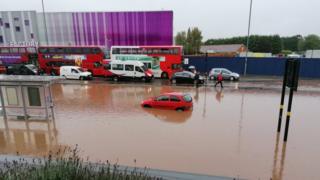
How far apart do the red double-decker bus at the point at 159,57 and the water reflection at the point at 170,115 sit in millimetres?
12166

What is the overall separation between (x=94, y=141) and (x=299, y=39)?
Answer: 10296 cm

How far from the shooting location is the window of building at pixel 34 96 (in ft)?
34.3

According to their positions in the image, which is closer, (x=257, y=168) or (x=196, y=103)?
(x=257, y=168)

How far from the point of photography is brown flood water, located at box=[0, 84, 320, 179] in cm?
675

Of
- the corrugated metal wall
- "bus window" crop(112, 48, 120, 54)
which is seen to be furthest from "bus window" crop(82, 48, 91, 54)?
the corrugated metal wall

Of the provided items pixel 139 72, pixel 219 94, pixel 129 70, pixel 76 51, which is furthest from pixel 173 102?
pixel 76 51

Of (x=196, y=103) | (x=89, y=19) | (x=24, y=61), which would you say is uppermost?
(x=89, y=19)

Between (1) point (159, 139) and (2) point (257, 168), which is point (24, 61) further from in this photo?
(2) point (257, 168)

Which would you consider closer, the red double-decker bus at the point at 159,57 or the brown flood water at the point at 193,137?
the brown flood water at the point at 193,137

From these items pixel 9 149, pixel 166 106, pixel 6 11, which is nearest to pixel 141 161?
pixel 9 149

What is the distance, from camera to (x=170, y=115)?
467 inches

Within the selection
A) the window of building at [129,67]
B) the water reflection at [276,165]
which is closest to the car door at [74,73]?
the window of building at [129,67]

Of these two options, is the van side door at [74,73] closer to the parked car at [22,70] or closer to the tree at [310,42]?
the parked car at [22,70]

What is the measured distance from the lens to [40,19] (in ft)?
109
